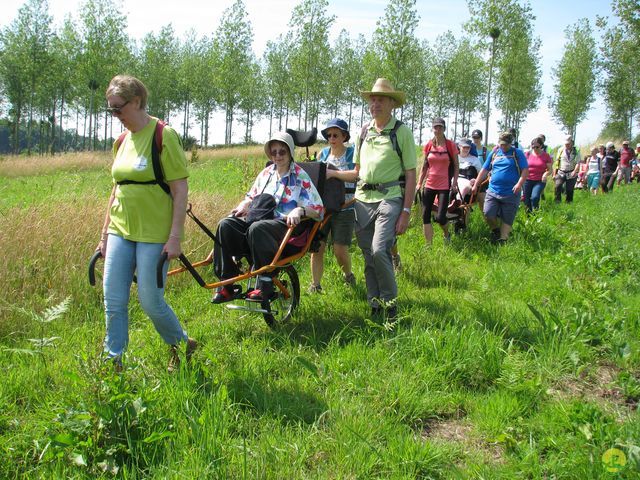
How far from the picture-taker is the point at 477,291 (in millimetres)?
5957

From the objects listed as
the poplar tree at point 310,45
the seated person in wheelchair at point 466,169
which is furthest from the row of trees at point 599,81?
the seated person in wheelchair at point 466,169

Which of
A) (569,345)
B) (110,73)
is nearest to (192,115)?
(110,73)

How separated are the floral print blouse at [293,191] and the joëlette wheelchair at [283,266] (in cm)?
18

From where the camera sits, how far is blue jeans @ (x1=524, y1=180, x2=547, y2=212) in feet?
35.9

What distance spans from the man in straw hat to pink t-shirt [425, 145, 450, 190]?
284cm

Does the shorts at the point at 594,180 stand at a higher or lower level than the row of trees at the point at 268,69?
lower

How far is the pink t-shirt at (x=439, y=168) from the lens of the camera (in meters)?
8.02

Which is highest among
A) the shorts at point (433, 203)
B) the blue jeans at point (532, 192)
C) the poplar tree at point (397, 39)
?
the poplar tree at point (397, 39)

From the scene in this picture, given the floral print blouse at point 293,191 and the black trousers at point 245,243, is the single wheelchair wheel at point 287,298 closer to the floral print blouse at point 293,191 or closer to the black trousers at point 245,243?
the black trousers at point 245,243

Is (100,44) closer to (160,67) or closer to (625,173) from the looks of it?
(160,67)

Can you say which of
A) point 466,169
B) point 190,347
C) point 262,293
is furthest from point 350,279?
point 466,169

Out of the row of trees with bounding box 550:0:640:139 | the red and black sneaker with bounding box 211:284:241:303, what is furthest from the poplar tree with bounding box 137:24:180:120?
the red and black sneaker with bounding box 211:284:241:303

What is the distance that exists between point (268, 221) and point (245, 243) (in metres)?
0.31

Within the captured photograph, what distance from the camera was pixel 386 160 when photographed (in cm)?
512
